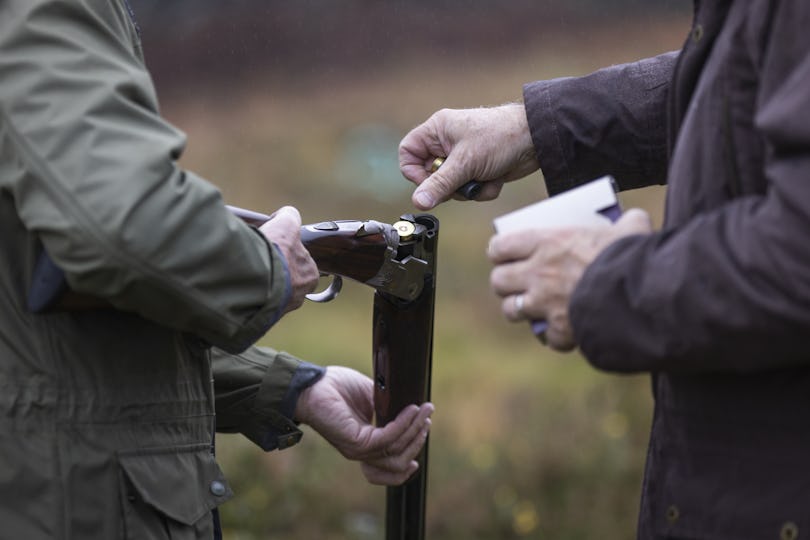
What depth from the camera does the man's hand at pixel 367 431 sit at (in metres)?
3.03

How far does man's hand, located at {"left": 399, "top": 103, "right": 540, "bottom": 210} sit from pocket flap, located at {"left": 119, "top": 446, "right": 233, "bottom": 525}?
89cm

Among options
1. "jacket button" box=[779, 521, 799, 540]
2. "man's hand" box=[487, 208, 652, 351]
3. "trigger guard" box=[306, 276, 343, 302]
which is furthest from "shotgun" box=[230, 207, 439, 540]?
"jacket button" box=[779, 521, 799, 540]

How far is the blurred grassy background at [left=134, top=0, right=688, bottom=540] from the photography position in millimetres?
4969

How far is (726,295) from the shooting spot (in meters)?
1.63

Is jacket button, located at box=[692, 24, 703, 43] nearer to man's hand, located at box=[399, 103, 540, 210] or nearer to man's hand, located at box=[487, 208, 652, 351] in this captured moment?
man's hand, located at box=[487, 208, 652, 351]

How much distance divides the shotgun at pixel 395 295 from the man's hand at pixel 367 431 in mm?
41

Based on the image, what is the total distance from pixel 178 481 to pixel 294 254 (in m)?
0.53

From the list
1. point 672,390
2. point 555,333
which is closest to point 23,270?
point 555,333

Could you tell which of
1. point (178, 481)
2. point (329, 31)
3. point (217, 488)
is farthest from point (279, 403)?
point (329, 31)

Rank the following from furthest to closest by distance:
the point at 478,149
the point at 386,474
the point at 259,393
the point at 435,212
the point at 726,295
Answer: the point at 435,212 < the point at 386,474 < the point at 259,393 < the point at 478,149 < the point at 726,295

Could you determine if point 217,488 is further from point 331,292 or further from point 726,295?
point 726,295

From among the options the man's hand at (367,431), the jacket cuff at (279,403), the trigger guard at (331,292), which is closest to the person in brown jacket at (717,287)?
the trigger guard at (331,292)

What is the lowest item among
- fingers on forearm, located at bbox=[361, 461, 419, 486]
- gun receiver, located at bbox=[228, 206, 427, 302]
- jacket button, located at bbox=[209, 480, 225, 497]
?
fingers on forearm, located at bbox=[361, 461, 419, 486]

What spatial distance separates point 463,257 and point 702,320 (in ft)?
12.7
